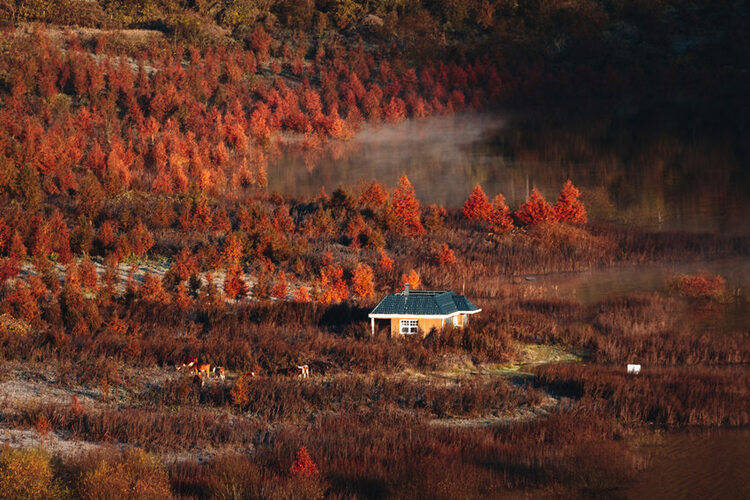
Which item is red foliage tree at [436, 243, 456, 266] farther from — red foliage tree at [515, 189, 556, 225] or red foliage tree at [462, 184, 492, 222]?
red foliage tree at [515, 189, 556, 225]

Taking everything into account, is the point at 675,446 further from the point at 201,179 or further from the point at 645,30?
the point at 645,30

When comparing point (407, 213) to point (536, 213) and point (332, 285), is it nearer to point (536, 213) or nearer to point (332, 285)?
point (536, 213)

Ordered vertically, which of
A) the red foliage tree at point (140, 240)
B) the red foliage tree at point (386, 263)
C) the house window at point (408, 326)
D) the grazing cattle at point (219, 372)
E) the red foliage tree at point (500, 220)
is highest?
the red foliage tree at point (500, 220)

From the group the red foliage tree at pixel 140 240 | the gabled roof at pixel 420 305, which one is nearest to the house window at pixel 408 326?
the gabled roof at pixel 420 305

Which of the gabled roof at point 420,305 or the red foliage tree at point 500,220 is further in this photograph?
the red foliage tree at point 500,220

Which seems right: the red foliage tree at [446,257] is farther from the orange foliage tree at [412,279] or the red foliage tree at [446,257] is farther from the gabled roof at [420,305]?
the gabled roof at [420,305]

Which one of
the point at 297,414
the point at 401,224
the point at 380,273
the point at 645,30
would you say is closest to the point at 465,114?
the point at 645,30

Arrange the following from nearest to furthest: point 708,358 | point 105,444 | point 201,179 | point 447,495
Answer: point 447,495 → point 105,444 → point 708,358 → point 201,179
